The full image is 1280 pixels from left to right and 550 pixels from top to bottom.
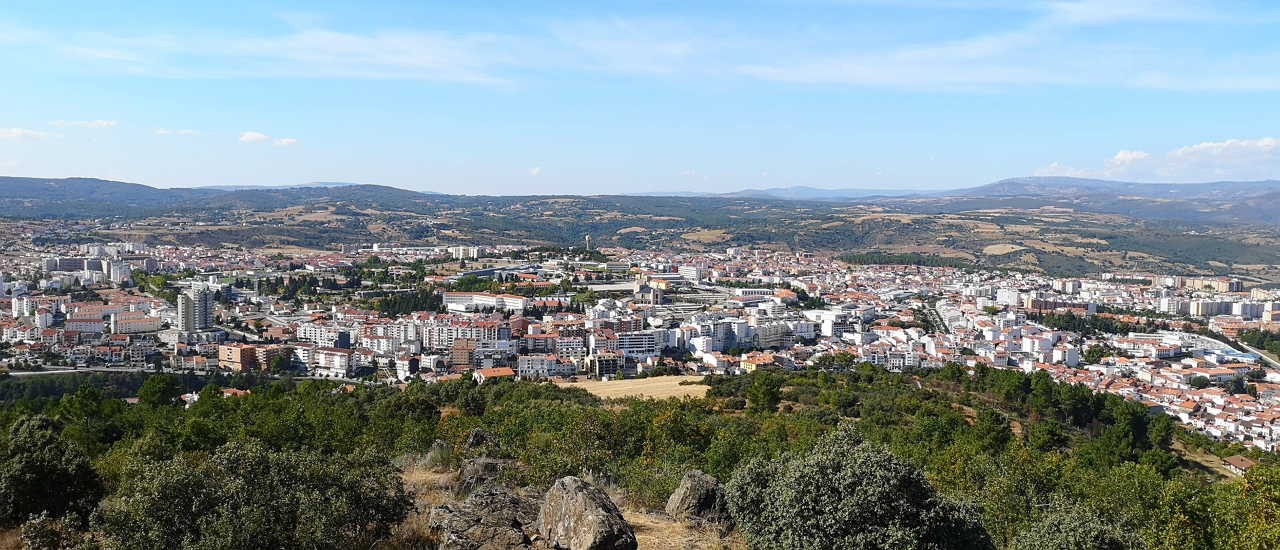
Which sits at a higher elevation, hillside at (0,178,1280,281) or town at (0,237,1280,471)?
hillside at (0,178,1280,281)

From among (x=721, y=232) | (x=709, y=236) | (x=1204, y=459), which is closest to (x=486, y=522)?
(x=1204, y=459)

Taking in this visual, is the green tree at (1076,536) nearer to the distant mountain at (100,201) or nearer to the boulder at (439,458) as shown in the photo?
the boulder at (439,458)

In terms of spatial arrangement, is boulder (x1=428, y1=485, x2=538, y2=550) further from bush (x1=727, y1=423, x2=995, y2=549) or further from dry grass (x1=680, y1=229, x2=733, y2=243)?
dry grass (x1=680, y1=229, x2=733, y2=243)

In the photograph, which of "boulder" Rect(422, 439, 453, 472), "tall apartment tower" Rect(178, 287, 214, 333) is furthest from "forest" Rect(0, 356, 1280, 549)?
"tall apartment tower" Rect(178, 287, 214, 333)

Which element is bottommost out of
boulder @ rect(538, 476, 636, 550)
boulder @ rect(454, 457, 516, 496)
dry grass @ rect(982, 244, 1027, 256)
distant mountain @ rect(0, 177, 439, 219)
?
dry grass @ rect(982, 244, 1027, 256)

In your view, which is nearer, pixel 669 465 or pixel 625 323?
pixel 669 465

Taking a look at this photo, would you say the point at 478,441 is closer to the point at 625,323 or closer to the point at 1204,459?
the point at 1204,459
